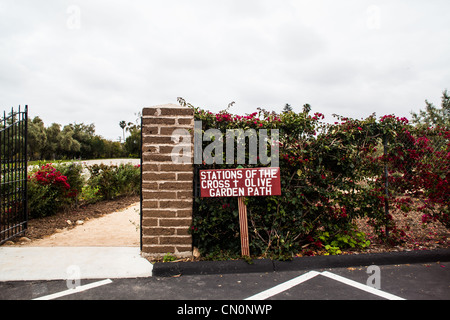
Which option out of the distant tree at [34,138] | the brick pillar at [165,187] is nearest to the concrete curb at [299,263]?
the brick pillar at [165,187]

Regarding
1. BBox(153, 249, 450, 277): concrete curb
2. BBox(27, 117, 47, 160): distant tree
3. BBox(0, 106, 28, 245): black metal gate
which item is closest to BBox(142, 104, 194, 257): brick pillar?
BBox(153, 249, 450, 277): concrete curb

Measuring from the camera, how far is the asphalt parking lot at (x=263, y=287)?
3.09 metres

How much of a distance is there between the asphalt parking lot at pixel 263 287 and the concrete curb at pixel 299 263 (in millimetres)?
77

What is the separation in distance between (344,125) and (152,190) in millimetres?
2790

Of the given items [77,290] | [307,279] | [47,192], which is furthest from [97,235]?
[307,279]

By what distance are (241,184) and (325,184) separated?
1.21m

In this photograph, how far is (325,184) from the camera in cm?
428

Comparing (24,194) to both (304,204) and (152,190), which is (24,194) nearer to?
(152,190)

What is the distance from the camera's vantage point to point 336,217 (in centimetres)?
436

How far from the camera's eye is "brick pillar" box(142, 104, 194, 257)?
4.08 m

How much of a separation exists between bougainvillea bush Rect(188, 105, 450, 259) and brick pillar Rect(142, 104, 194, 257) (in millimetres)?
176

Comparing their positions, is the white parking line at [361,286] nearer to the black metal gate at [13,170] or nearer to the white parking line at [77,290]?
the white parking line at [77,290]

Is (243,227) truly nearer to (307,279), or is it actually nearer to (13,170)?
(307,279)
